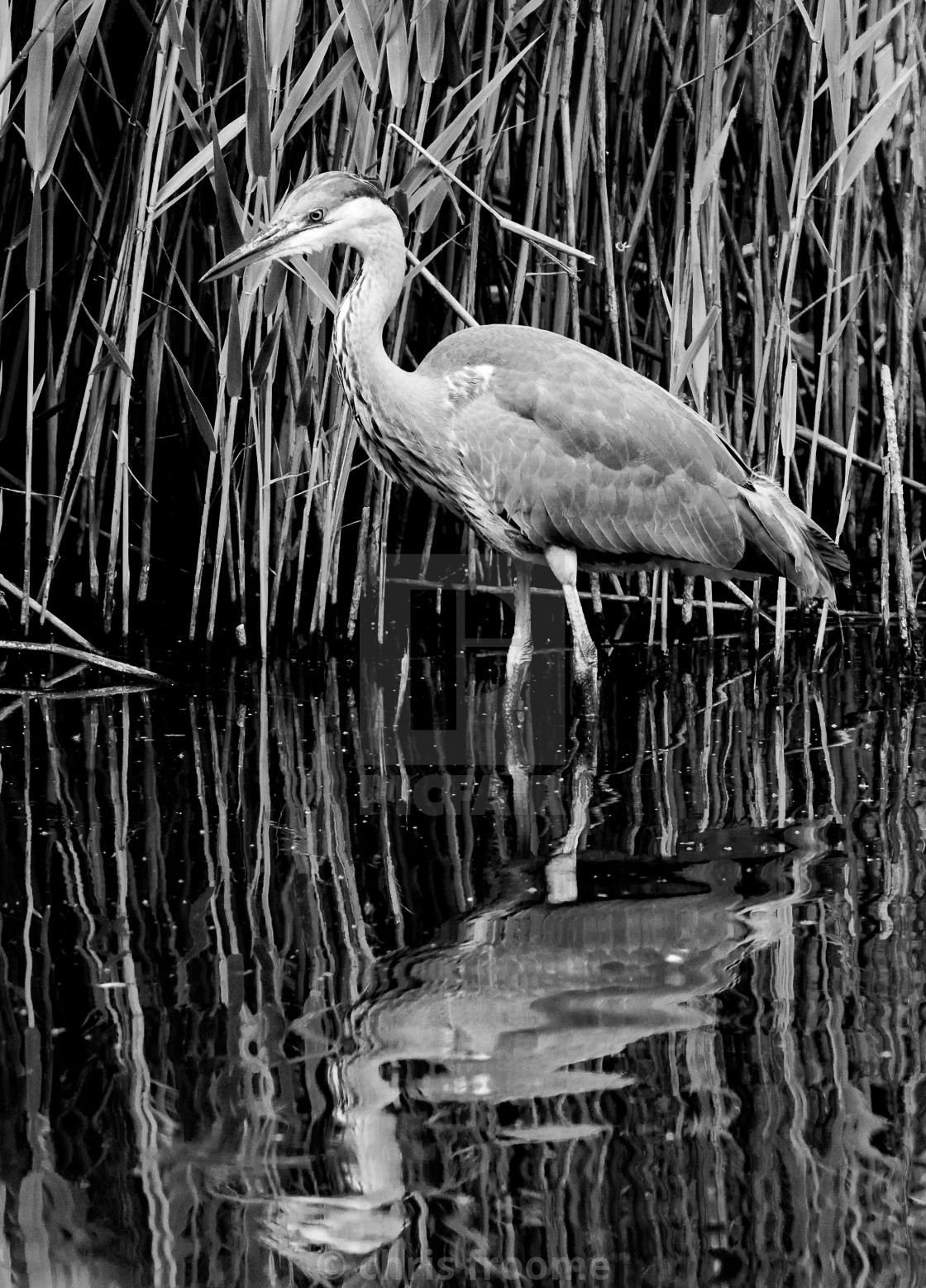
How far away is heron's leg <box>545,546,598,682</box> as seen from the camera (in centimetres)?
513

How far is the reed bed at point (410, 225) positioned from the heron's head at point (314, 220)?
10cm

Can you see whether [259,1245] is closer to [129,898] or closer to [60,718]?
[129,898]

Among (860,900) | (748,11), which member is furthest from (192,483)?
(860,900)

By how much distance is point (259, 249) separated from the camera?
4.58 m

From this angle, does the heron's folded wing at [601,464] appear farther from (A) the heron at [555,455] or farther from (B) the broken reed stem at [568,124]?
(B) the broken reed stem at [568,124]

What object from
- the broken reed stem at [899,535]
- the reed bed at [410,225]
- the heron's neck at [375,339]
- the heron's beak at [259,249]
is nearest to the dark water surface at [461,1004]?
the broken reed stem at [899,535]

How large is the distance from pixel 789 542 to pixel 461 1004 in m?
2.80

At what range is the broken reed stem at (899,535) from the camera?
18.1ft

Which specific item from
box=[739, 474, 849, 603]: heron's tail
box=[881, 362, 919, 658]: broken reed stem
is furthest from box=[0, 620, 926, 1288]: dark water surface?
box=[881, 362, 919, 658]: broken reed stem

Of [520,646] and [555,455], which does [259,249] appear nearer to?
[555,455]

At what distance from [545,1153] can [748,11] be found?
4.29 meters

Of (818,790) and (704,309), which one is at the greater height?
(704,309)

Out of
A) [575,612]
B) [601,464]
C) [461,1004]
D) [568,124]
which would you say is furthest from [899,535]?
[461,1004]

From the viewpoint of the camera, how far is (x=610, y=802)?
13.6 feet
